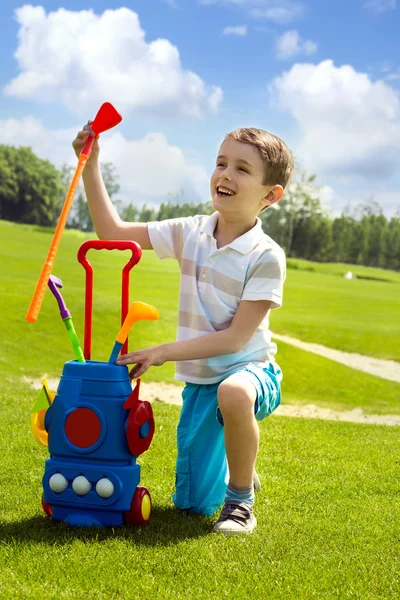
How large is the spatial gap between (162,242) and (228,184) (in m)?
0.43

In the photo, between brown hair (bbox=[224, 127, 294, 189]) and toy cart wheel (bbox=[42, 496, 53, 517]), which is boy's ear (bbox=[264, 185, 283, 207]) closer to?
brown hair (bbox=[224, 127, 294, 189])

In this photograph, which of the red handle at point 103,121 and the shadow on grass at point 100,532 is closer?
the shadow on grass at point 100,532

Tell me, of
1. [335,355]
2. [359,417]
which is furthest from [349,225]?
[359,417]

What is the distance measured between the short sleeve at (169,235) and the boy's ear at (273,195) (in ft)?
1.14

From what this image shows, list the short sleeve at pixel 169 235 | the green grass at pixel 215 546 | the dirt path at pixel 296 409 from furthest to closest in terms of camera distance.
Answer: the dirt path at pixel 296 409, the short sleeve at pixel 169 235, the green grass at pixel 215 546

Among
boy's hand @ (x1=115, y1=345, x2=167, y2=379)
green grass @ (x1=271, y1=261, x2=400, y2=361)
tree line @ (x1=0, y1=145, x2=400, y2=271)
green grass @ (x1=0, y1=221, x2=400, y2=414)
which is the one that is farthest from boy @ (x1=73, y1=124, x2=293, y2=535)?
tree line @ (x1=0, y1=145, x2=400, y2=271)

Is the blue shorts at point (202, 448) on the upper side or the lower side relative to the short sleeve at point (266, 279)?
lower

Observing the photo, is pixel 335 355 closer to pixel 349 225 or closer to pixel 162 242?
pixel 162 242

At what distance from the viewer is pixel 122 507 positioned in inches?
108

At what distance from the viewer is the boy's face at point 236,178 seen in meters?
3.04

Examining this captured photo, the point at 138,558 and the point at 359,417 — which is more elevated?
the point at 138,558

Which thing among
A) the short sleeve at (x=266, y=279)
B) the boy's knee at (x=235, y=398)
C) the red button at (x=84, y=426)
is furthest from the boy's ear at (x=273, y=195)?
the red button at (x=84, y=426)

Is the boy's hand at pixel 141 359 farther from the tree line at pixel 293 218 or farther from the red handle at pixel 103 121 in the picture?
the tree line at pixel 293 218

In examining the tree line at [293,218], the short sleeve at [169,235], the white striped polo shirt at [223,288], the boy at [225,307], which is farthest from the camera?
the tree line at [293,218]
